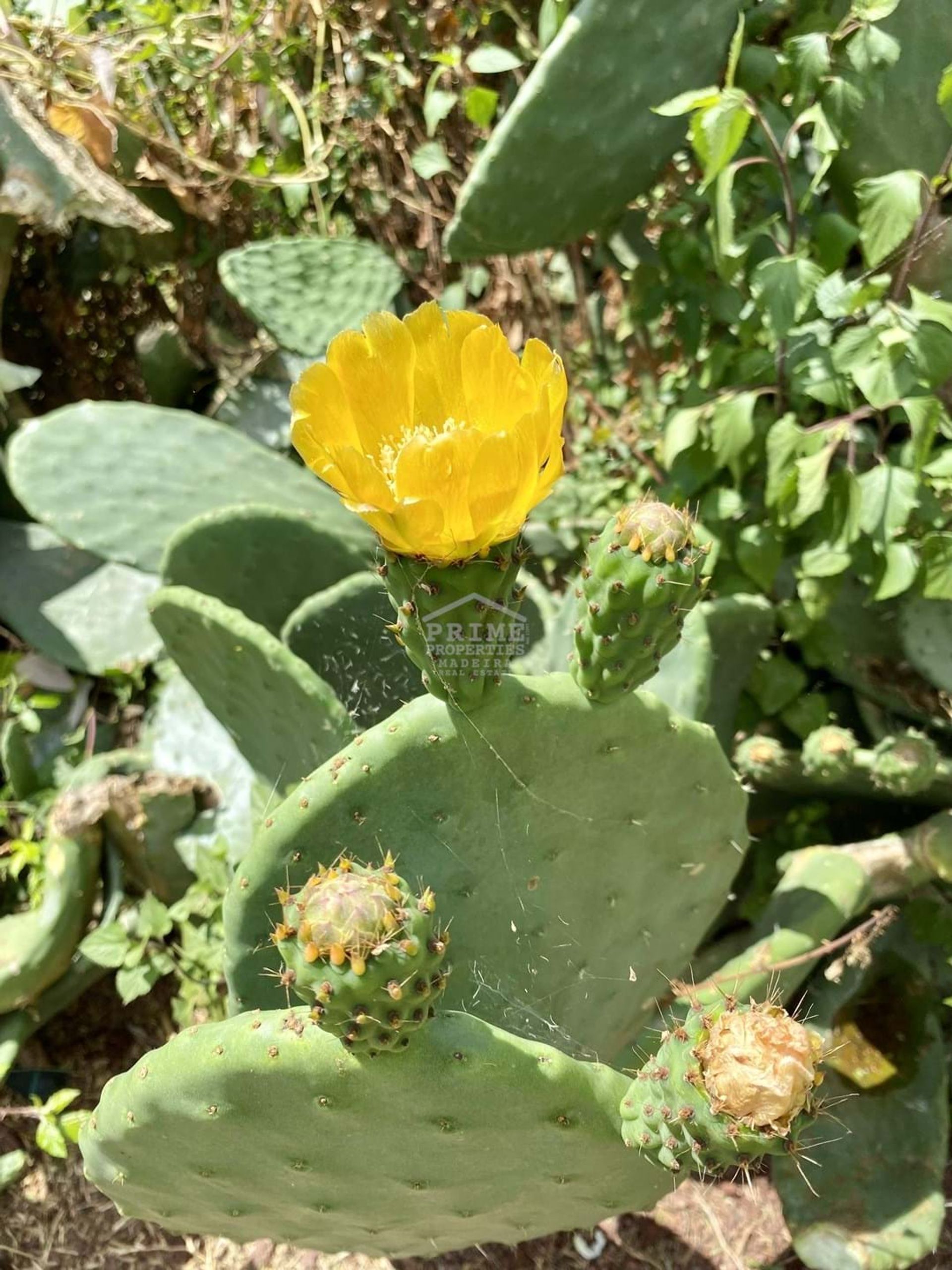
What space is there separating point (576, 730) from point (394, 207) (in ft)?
6.07

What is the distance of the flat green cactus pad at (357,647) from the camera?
4.61ft

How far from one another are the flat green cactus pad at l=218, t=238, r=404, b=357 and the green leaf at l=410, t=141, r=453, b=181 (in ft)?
0.63

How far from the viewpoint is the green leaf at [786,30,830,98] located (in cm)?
125

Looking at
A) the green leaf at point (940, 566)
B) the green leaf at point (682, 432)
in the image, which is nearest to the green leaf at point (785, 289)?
the green leaf at point (682, 432)

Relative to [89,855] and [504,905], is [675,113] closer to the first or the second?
[504,905]

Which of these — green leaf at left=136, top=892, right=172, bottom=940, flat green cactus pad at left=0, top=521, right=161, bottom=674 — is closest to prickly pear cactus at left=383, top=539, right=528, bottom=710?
green leaf at left=136, top=892, right=172, bottom=940

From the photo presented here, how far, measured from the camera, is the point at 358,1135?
88 centimetres

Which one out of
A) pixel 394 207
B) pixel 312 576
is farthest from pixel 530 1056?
pixel 394 207

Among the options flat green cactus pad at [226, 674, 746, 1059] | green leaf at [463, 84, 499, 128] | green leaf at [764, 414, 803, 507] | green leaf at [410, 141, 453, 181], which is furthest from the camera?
green leaf at [410, 141, 453, 181]

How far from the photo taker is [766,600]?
160cm

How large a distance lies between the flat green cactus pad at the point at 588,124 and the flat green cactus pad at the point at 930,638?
2.82 ft

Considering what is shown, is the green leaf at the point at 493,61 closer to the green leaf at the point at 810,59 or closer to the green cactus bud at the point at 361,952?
the green leaf at the point at 810,59

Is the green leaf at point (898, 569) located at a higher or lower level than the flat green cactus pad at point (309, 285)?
lower

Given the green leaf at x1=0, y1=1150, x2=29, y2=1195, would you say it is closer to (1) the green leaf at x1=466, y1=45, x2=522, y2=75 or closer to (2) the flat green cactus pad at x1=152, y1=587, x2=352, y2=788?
(2) the flat green cactus pad at x1=152, y1=587, x2=352, y2=788
